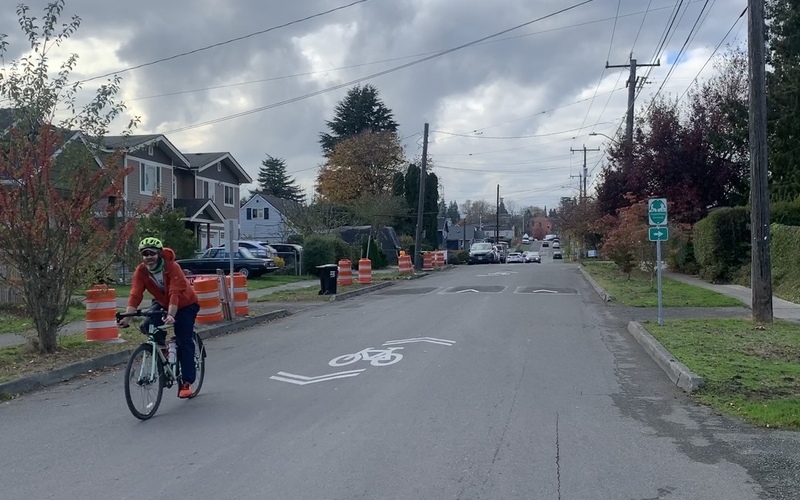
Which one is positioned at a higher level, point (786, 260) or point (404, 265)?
point (786, 260)

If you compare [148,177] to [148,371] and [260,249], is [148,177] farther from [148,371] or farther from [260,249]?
[148,371]

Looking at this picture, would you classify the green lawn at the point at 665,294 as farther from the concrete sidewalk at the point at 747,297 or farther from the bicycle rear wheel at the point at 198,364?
the bicycle rear wheel at the point at 198,364

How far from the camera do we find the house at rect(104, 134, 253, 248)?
4056 cm

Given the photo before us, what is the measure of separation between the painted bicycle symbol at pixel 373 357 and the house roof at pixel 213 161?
121 feet

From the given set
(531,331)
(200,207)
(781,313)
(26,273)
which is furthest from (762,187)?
(200,207)

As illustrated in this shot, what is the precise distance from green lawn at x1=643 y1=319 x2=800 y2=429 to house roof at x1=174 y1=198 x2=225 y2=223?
32.6 m

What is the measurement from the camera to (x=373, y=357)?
12.0 m

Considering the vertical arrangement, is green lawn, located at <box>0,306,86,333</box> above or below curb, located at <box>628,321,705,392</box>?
above

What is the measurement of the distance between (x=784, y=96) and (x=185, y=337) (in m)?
25.9

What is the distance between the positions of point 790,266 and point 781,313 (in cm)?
534

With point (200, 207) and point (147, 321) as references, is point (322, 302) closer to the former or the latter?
point (147, 321)

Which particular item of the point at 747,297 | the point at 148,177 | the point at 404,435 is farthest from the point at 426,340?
the point at 148,177

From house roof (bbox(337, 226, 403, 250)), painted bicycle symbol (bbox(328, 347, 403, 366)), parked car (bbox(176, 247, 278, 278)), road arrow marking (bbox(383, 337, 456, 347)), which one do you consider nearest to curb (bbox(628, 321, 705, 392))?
road arrow marking (bbox(383, 337, 456, 347))

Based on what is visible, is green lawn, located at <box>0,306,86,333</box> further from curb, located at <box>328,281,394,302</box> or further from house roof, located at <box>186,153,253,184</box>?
house roof, located at <box>186,153,253,184</box>
